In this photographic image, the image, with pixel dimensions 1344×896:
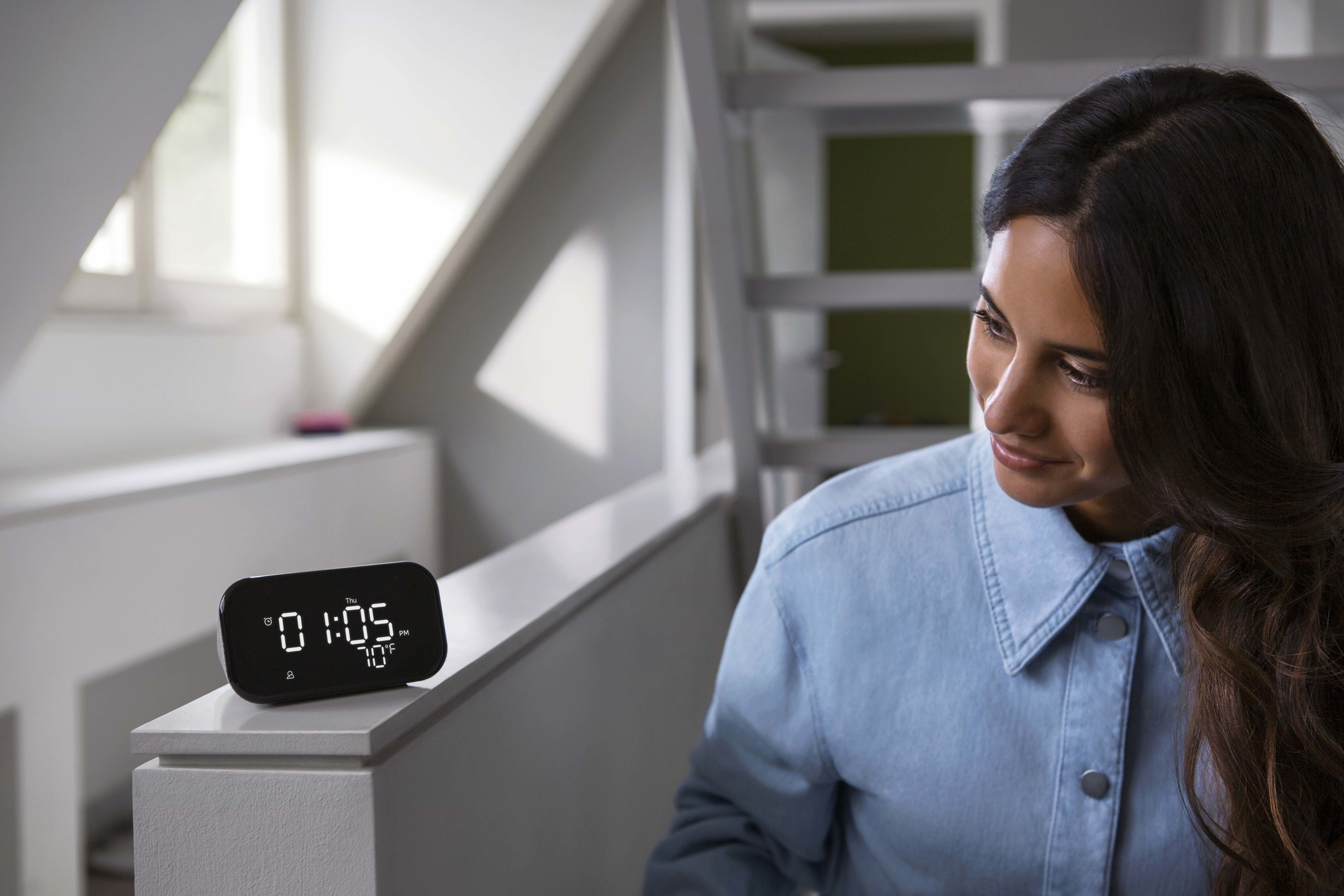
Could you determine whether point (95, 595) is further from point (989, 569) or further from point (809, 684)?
point (989, 569)

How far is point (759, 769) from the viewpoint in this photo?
898 millimetres

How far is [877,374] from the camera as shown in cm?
626

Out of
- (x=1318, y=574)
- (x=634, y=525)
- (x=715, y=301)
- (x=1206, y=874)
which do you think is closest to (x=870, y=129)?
(x=715, y=301)

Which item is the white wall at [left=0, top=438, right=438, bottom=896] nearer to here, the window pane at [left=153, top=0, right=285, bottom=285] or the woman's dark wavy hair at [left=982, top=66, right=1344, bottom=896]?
the window pane at [left=153, top=0, right=285, bottom=285]

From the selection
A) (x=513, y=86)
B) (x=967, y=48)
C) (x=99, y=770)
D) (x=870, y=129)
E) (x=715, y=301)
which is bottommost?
(x=99, y=770)

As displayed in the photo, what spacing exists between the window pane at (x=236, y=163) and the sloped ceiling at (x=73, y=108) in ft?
5.22

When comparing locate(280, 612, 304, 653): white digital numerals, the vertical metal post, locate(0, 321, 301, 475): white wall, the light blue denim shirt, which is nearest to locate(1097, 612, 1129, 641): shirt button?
the light blue denim shirt

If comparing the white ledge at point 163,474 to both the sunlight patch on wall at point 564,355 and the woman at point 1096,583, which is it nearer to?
the sunlight patch on wall at point 564,355

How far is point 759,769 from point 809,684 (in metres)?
0.08

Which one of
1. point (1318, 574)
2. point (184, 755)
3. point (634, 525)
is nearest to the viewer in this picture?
point (184, 755)

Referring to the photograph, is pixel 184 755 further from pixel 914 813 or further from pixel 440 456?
pixel 440 456

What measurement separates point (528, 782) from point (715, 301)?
879 millimetres

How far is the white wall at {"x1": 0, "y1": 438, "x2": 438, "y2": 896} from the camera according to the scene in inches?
70.0

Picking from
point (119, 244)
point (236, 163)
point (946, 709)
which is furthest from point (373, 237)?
point (946, 709)
